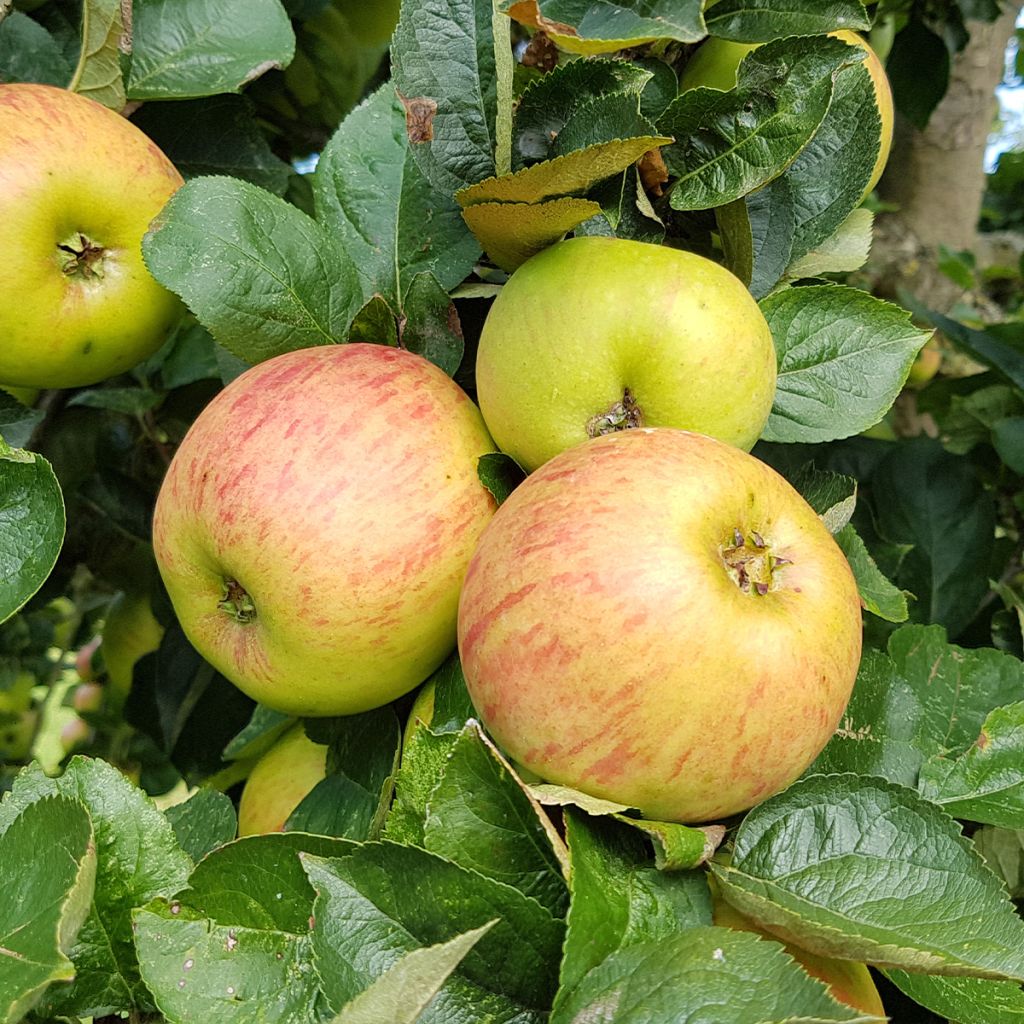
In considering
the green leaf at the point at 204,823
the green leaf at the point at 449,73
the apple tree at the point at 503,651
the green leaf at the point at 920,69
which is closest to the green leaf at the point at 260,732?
the apple tree at the point at 503,651

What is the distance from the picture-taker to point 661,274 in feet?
2.08

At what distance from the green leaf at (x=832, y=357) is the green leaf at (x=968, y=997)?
0.36 meters

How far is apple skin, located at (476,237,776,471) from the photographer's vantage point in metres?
0.63

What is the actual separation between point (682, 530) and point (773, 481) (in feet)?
0.30

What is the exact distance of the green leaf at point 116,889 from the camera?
1.95 feet

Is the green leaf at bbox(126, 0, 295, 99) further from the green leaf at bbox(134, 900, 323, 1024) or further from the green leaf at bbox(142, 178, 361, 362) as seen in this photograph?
the green leaf at bbox(134, 900, 323, 1024)

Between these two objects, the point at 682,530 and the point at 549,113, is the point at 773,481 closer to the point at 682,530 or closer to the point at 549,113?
the point at 682,530

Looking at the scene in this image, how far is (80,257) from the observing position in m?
0.79

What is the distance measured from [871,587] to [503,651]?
319mm

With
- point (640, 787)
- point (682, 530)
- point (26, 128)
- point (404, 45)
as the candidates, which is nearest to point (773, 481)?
point (682, 530)

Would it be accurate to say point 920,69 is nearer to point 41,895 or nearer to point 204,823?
point 204,823

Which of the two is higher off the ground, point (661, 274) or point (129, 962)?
point (661, 274)

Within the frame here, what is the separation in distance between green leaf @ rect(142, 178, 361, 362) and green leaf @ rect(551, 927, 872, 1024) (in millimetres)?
489

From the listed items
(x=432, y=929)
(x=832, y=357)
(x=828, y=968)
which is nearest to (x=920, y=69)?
(x=832, y=357)
